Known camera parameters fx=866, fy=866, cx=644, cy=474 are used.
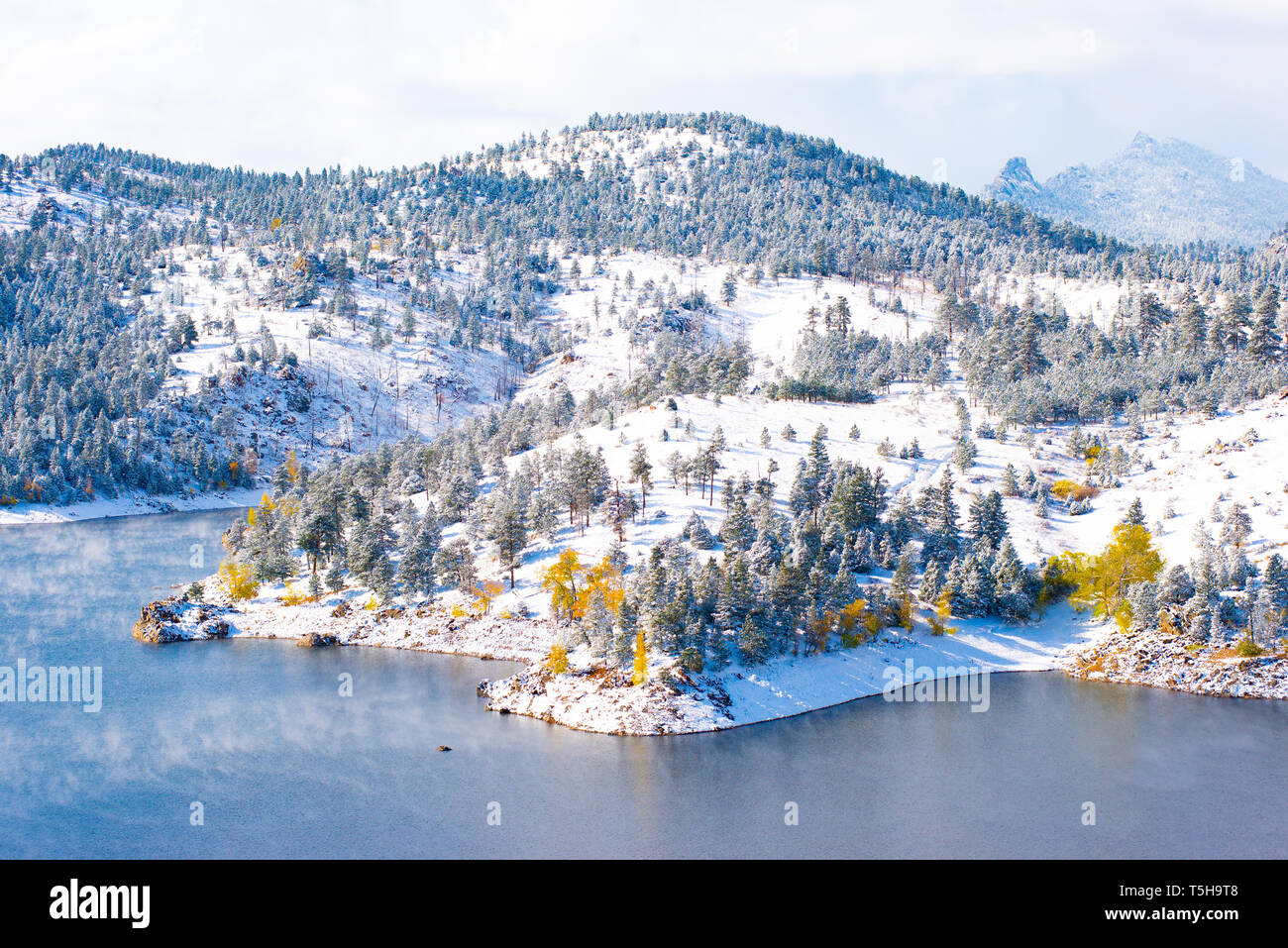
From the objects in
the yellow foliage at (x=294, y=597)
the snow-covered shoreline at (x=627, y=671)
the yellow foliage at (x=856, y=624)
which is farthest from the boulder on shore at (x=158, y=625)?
the yellow foliage at (x=856, y=624)

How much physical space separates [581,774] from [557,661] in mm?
16328

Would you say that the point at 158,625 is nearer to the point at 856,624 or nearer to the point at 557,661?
the point at 557,661

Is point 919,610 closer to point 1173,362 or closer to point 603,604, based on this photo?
point 603,604

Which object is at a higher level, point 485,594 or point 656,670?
point 485,594

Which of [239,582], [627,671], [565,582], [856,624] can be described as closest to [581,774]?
[627,671]

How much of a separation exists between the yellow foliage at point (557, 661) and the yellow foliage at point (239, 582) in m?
42.2

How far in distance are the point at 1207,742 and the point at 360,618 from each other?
7585 centimetres

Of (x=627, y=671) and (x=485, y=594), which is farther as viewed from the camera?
(x=485, y=594)

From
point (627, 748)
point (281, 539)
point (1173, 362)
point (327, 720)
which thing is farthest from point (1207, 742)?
point (1173, 362)

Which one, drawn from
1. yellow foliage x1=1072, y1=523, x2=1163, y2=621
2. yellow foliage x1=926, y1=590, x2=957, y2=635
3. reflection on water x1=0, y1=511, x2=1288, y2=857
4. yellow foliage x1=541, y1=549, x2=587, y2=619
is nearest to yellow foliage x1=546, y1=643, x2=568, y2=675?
reflection on water x1=0, y1=511, x2=1288, y2=857

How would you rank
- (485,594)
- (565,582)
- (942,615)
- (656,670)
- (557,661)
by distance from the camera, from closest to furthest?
(656,670) < (557,661) < (942,615) < (565,582) < (485,594)

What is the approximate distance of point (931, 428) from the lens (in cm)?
13775

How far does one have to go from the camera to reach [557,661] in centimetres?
7250
